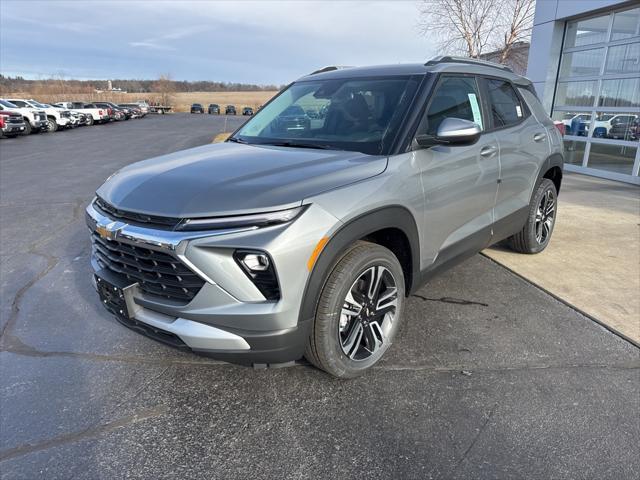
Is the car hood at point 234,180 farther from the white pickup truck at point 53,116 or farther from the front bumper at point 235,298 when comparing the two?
the white pickup truck at point 53,116

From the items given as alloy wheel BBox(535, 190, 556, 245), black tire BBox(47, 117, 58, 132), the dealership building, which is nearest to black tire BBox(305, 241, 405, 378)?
alloy wheel BBox(535, 190, 556, 245)

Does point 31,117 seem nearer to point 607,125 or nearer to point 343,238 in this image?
point 607,125

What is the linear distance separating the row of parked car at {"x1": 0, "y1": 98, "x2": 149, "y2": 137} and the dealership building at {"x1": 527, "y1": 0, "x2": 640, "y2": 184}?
71.3ft

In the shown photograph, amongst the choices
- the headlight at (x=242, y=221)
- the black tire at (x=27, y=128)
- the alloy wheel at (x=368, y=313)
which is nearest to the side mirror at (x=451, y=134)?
the alloy wheel at (x=368, y=313)

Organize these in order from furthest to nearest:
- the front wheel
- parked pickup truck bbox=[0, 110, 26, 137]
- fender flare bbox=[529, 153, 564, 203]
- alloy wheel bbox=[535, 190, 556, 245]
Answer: the front wheel
parked pickup truck bbox=[0, 110, 26, 137]
alloy wheel bbox=[535, 190, 556, 245]
fender flare bbox=[529, 153, 564, 203]

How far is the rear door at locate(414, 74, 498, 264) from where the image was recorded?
3064 millimetres

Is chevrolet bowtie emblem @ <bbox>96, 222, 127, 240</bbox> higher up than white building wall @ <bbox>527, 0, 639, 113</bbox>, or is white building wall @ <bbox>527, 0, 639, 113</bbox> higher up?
white building wall @ <bbox>527, 0, 639, 113</bbox>

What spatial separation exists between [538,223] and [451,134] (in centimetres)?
275

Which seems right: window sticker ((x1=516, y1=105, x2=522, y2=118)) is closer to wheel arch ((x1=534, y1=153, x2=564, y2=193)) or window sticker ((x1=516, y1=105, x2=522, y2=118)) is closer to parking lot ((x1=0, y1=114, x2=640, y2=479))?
wheel arch ((x1=534, y1=153, x2=564, y2=193))

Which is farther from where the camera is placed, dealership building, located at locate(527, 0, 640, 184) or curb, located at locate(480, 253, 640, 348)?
dealership building, located at locate(527, 0, 640, 184)

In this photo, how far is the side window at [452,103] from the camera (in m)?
3.14

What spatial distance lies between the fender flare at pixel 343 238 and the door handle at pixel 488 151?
1128 mm

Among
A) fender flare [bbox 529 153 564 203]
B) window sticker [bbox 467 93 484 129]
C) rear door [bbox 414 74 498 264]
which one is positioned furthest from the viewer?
fender flare [bbox 529 153 564 203]

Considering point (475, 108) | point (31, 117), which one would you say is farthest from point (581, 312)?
point (31, 117)
